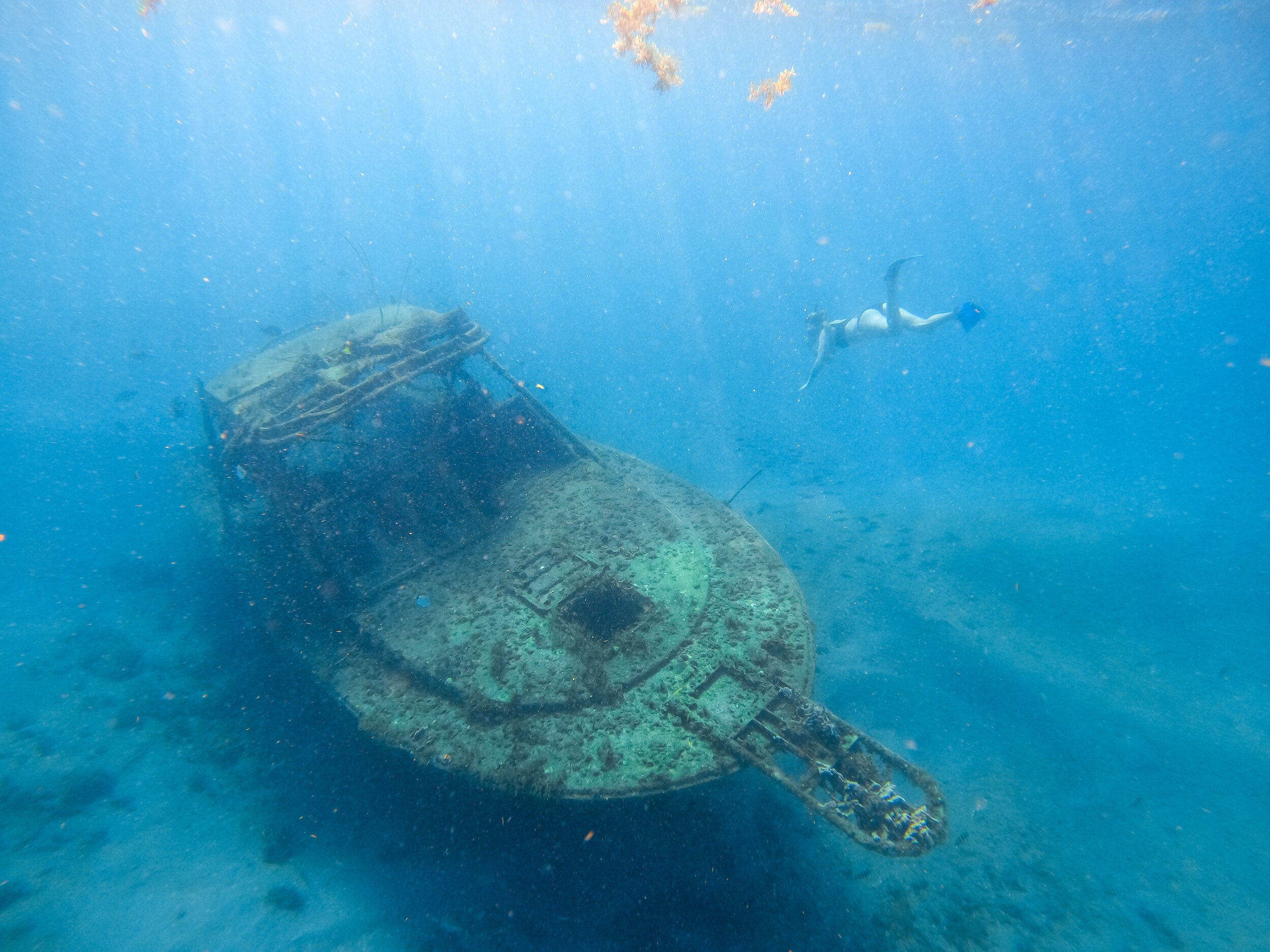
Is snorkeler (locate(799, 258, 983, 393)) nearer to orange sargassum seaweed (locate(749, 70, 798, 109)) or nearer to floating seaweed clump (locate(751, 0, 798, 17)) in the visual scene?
orange sargassum seaweed (locate(749, 70, 798, 109))

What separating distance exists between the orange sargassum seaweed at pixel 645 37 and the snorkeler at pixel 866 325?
6.33 meters

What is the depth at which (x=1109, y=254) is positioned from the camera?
71.2 meters

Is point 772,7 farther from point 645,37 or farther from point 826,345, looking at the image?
point 826,345

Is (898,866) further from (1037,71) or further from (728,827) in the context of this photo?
(1037,71)

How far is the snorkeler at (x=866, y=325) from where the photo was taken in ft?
37.7

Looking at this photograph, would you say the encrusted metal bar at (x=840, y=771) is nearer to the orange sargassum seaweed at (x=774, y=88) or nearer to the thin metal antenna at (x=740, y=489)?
the thin metal antenna at (x=740, y=489)

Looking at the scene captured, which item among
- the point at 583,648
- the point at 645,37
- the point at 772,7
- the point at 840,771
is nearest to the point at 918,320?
the point at 645,37

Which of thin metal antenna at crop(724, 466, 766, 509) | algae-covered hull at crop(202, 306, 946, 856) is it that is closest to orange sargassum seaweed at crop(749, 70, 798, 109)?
thin metal antenna at crop(724, 466, 766, 509)

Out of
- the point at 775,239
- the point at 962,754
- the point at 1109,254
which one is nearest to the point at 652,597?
the point at 962,754

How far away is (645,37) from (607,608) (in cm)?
1248

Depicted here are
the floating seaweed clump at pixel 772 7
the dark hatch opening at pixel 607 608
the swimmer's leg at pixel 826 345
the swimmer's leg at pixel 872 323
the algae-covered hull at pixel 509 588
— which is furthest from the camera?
the floating seaweed clump at pixel 772 7

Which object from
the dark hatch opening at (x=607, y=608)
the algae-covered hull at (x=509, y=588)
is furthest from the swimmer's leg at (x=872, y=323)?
the dark hatch opening at (x=607, y=608)

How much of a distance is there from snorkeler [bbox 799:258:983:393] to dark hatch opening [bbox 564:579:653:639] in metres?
8.98

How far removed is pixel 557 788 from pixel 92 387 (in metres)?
26.5
